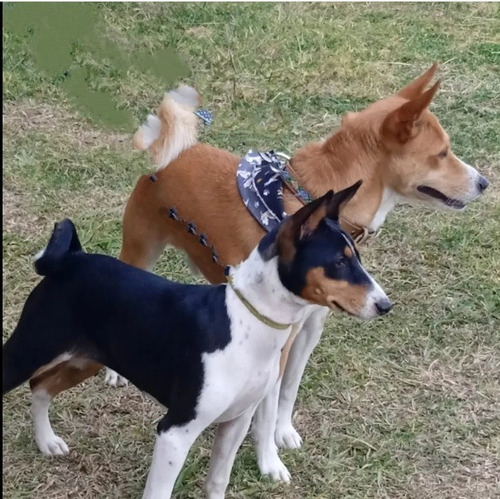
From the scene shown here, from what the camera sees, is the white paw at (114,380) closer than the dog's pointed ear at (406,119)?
No

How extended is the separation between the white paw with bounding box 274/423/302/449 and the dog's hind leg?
2.99ft

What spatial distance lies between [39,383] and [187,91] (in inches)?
60.2

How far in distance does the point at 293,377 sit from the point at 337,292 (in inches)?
49.1

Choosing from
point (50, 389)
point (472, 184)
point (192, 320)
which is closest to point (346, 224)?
point (472, 184)

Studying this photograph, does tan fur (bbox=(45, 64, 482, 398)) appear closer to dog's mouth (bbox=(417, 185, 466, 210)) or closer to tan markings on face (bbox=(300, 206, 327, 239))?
dog's mouth (bbox=(417, 185, 466, 210))

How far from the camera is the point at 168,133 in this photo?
13.4 feet

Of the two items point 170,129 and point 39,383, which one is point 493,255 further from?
point 39,383

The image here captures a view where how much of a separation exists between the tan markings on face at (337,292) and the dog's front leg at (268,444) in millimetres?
972

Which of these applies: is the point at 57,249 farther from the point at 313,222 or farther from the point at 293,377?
the point at 293,377

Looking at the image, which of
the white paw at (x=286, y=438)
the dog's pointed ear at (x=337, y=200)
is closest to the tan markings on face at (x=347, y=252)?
the dog's pointed ear at (x=337, y=200)

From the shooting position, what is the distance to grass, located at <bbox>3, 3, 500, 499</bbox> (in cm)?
403

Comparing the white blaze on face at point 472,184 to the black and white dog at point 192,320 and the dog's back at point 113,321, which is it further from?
the dog's back at point 113,321

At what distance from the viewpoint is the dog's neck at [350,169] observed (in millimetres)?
3814

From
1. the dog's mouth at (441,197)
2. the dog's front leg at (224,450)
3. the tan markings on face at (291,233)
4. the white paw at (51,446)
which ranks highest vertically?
the tan markings on face at (291,233)
